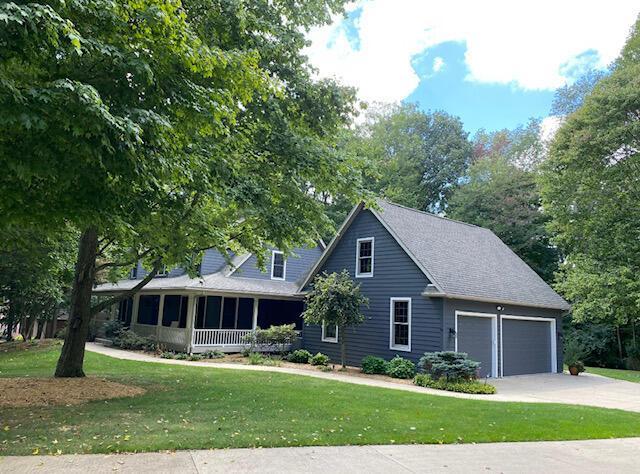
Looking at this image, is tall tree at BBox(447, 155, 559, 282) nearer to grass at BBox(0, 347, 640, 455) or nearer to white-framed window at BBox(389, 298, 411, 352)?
white-framed window at BBox(389, 298, 411, 352)

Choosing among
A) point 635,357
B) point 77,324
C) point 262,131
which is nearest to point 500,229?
point 635,357

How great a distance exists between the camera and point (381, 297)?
57.0 ft

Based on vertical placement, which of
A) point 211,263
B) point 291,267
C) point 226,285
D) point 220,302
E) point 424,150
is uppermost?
point 424,150

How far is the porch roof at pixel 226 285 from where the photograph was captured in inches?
776

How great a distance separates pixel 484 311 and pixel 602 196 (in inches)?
447

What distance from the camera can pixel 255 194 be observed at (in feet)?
32.0

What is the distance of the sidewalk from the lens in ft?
16.4

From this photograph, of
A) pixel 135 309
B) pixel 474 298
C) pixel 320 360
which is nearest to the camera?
pixel 474 298

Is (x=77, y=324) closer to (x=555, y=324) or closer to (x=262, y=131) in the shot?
(x=262, y=131)

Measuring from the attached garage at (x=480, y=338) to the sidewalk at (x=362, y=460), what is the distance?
8.95 meters

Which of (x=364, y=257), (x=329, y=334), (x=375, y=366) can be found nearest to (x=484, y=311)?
(x=375, y=366)

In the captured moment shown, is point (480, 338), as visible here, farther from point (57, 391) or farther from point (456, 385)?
point (57, 391)

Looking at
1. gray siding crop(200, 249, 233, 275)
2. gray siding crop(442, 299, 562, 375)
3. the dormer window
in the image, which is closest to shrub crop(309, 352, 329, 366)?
gray siding crop(442, 299, 562, 375)

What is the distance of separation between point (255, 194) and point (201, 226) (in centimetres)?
153
